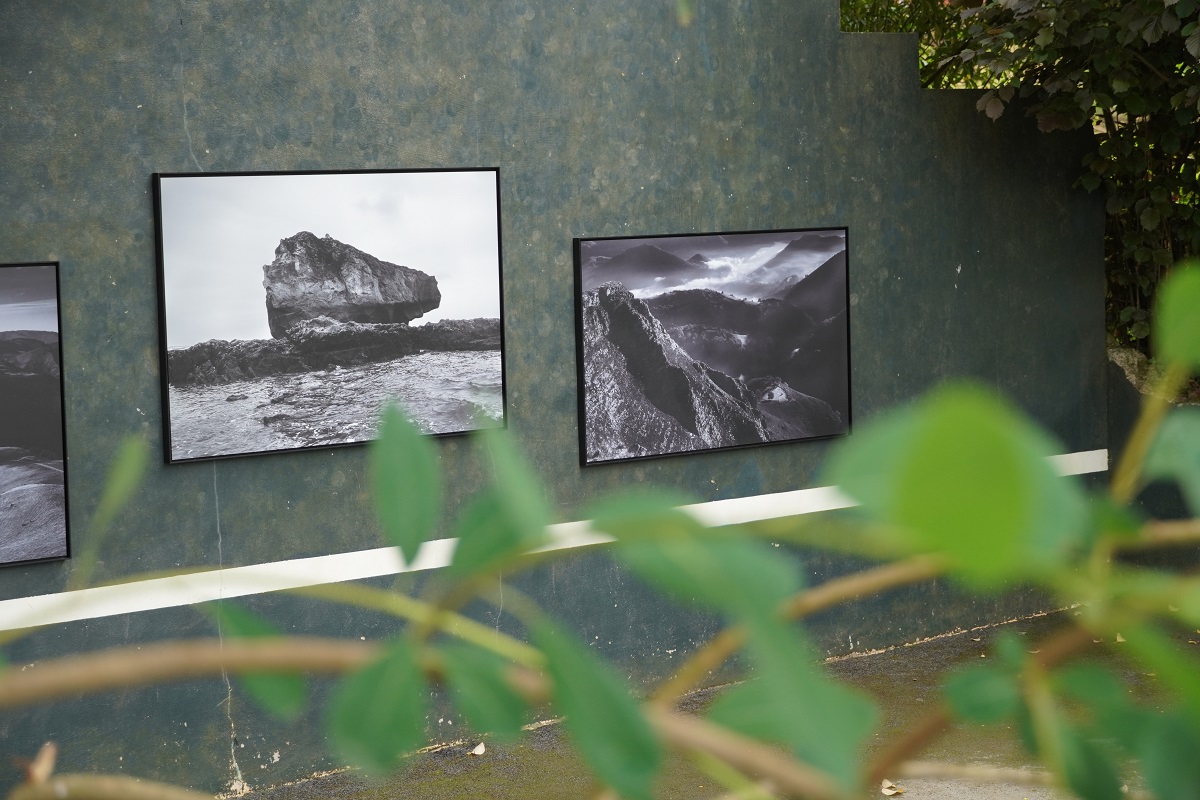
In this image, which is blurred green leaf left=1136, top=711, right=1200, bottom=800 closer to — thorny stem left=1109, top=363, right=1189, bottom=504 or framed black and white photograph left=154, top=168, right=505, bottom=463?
thorny stem left=1109, top=363, right=1189, bottom=504

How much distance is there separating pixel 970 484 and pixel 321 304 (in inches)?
156

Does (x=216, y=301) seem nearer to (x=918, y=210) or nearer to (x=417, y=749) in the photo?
(x=918, y=210)

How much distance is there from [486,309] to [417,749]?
13.4 ft

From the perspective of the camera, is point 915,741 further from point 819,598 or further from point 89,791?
point 89,791

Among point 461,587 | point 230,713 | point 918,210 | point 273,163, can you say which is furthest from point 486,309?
point 461,587

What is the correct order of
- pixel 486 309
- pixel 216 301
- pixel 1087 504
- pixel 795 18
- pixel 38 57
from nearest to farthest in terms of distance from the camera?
pixel 1087 504 < pixel 38 57 < pixel 216 301 < pixel 486 309 < pixel 795 18

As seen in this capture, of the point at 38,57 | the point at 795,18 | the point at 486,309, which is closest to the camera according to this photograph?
the point at 38,57

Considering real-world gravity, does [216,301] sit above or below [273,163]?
below

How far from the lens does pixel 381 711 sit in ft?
0.61

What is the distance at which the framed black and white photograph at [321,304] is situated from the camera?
379 centimetres

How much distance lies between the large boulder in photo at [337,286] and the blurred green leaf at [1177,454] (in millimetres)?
3853

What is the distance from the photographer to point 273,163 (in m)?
3.89

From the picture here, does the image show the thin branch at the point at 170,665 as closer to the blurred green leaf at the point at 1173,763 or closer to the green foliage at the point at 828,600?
the green foliage at the point at 828,600

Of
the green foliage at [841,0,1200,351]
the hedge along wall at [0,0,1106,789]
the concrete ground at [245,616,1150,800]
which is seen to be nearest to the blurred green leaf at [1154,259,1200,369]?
the hedge along wall at [0,0,1106,789]
